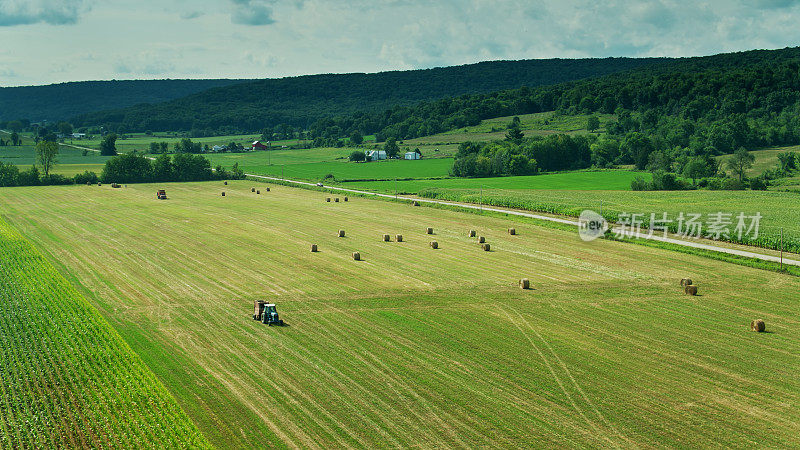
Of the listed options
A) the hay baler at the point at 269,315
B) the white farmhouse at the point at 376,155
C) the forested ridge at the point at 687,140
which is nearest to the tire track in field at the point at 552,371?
the hay baler at the point at 269,315

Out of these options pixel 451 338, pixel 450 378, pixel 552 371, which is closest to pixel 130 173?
pixel 451 338

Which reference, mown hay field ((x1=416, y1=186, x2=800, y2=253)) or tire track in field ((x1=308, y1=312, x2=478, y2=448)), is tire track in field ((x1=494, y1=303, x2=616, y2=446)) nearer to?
tire track in field ((x1=308, y1=312, x2=478, y2=448))

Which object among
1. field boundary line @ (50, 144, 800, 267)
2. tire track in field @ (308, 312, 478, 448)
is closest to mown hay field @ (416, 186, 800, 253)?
field boundary line @ (50, 144, 800, 267)

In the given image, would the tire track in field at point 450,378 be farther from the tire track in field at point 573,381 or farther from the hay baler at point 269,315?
the hay baler at point 269,315

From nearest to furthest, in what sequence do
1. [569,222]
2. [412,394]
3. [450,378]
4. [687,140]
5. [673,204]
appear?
[412,394] → [450,378] → [569,222] → [673,204] → [687,140]

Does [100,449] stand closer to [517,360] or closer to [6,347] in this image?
[6,347]

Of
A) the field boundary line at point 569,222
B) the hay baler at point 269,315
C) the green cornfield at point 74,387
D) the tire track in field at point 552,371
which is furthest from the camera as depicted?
the field boundary line at point 569,222

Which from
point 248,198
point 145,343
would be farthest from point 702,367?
point 248,198

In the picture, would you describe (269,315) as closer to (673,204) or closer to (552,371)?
(552,371)
